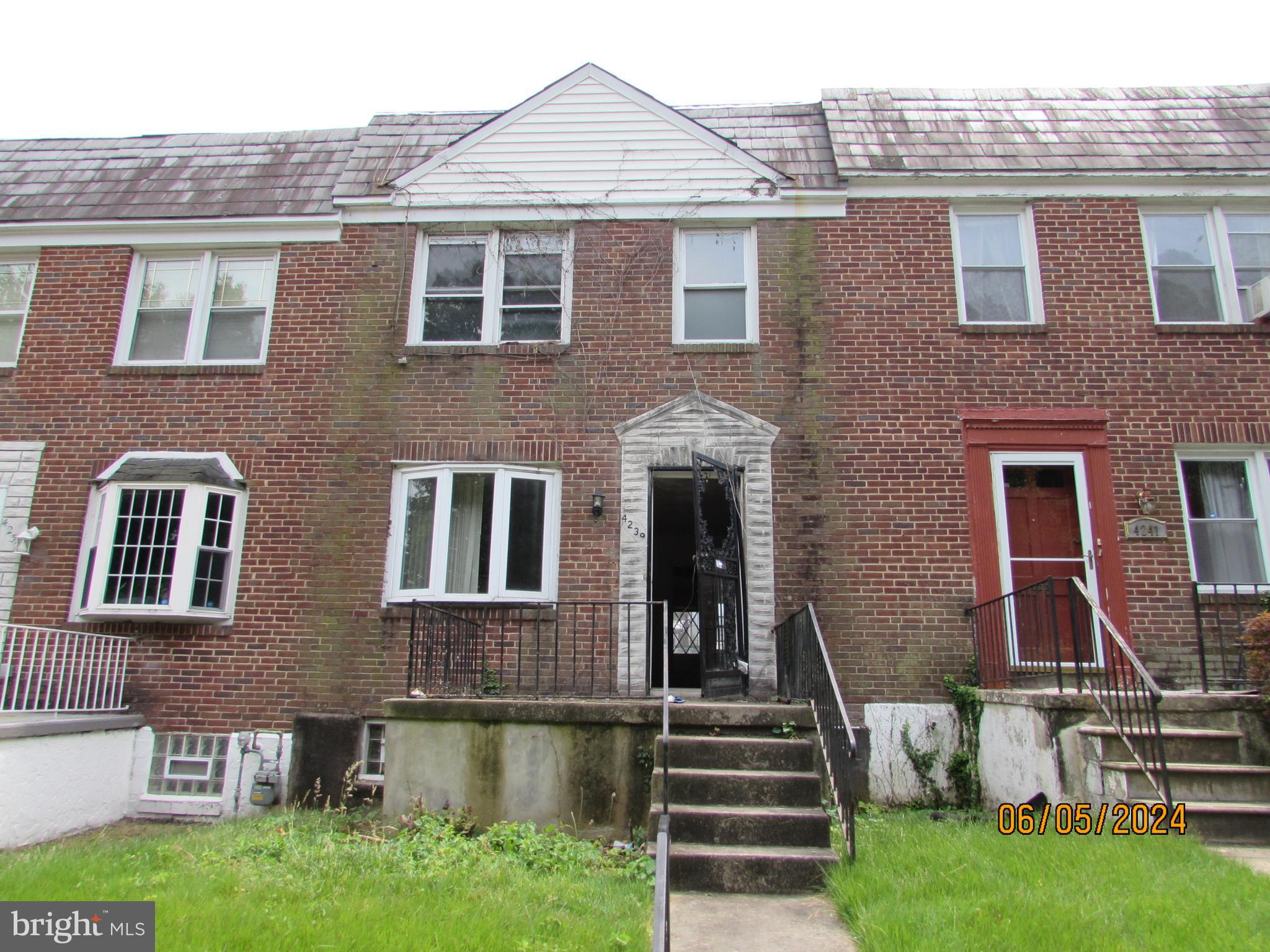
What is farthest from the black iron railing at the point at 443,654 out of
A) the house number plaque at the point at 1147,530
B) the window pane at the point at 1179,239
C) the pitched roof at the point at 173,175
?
the window pane at the point at 1179,239

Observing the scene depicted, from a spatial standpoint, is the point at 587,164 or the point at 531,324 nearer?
the point at 531,324

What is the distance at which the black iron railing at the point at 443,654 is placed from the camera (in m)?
7.11

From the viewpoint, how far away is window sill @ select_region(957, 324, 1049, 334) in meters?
8.98

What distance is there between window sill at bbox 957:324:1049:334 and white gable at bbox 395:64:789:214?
9.45ft

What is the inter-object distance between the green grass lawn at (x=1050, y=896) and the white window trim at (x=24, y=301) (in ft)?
33.6

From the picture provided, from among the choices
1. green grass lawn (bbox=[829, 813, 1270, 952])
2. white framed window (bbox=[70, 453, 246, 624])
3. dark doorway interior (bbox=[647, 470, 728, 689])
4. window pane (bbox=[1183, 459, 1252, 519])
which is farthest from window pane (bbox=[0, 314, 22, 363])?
window pane (bbox=[1183, 459, 1252, 519])

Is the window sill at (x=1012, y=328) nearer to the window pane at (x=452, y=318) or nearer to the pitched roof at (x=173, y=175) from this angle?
the window pane at (x=452, y=318)

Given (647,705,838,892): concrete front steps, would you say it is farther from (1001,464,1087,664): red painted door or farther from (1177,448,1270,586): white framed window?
(1177,448,1270,586): white framed window

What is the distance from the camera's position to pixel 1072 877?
15.1 ft

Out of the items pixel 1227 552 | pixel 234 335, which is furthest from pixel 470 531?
pixel 1227 552

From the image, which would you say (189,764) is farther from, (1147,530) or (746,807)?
(1147,530)

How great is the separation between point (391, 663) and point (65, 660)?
2.93 meters

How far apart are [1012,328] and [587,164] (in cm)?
503

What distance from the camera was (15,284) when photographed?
397 inches
